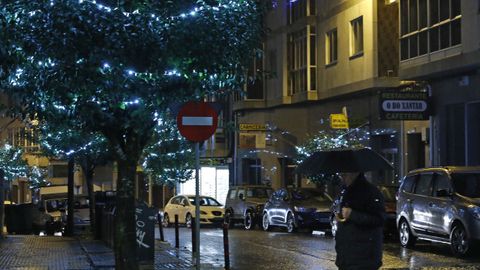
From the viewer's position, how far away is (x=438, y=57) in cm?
2239

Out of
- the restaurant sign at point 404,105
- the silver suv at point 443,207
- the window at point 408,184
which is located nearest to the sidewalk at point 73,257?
the silver suv at point 443,207

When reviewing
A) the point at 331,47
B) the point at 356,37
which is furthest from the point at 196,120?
the point at 331,47

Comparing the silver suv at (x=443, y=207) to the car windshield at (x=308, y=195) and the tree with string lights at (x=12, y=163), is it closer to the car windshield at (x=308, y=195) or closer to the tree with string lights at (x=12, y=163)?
the car windshield at (x=308, y=195)

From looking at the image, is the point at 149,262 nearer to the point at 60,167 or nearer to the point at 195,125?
the point at 195,125

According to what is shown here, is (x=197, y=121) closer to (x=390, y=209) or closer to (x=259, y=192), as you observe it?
(x=390, y=209)

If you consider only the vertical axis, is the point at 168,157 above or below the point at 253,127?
below

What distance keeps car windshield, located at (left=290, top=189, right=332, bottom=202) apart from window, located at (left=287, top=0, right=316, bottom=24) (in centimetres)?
1099

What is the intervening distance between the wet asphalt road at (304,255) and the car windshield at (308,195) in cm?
404

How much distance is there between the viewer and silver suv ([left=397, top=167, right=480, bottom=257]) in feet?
46.0

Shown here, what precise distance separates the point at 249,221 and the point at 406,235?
1191 centimetres

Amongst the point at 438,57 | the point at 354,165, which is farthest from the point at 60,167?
the point at 354,165

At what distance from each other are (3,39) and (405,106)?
55.1 ft

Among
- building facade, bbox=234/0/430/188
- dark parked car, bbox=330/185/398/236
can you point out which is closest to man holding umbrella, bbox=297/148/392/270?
dark parked car, bbox=330/185/398/236

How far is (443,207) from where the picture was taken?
14852mm
